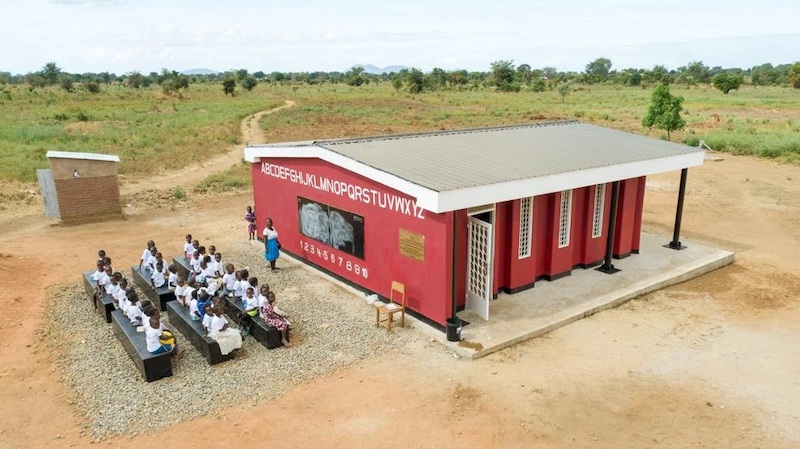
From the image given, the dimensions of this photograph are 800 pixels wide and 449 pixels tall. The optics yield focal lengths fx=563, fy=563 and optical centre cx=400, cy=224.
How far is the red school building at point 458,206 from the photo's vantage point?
34.0 feet

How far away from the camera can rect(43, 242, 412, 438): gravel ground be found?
8281 mm

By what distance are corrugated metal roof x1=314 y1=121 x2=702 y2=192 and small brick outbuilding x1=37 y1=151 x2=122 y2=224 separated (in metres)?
9.81

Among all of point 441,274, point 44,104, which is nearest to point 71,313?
point 441,274

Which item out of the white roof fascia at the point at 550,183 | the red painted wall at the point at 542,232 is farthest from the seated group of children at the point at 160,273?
the red painted wall at the point at 542,232

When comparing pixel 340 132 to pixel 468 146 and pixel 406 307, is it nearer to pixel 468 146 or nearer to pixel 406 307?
pixel 468 146

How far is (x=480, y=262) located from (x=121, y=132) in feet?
101

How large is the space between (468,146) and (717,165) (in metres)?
20.3

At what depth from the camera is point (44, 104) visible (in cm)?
5481

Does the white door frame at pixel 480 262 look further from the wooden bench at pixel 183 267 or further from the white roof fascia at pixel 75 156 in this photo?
the white roof fascia at pixel 75 156

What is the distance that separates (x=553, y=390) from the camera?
875 centimetres

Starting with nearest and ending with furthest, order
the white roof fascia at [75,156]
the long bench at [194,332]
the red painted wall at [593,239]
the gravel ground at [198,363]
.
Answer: the gravel ground at [198,363]
the long bench at [194,332]
the red painted wall at [593,239]
the white roof fascia at [75,156]

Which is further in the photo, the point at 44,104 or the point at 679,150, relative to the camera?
the point at 44,104

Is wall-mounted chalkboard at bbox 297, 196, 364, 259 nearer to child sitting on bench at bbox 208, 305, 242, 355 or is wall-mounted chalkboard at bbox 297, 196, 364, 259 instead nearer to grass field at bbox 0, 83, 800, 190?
child sitting on bench at bbox 208, 305, 242, 355

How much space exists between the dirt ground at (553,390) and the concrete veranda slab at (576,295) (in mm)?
245
